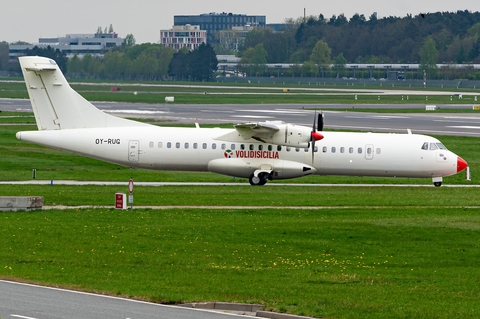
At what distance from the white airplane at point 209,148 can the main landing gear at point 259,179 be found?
0.05 m

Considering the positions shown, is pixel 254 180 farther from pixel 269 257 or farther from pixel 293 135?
pixel 269 257

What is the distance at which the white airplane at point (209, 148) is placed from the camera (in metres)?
46.1

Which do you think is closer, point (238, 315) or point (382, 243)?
point (238, 315)

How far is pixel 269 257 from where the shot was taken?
2667 centimetres

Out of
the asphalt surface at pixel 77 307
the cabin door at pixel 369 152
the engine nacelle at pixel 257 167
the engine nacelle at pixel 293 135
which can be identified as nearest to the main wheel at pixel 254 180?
the engine nacelle at pixel 257 167

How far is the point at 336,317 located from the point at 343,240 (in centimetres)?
1073

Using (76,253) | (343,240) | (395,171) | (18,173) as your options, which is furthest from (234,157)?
(76,253)

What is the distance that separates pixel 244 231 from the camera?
30969 millimetres

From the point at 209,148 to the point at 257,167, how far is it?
2.75 meters

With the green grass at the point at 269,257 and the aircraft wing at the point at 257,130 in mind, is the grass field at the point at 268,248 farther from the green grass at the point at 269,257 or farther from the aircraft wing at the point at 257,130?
the aircraft wing at the point at 257,130

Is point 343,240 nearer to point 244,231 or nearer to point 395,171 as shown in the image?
point 244,231

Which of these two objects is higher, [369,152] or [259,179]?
[369,152]

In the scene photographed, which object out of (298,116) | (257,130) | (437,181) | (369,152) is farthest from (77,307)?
(298,116)

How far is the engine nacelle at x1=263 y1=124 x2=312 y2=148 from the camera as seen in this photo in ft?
148
